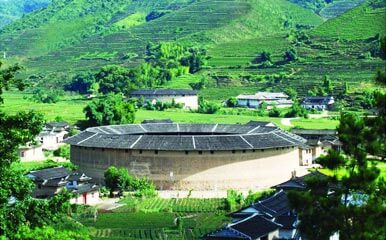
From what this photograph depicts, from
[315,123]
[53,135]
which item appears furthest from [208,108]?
[53,135]

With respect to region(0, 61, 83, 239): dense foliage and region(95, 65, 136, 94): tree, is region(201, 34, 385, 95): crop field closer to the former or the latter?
region(95, 65, 136, 94): tree

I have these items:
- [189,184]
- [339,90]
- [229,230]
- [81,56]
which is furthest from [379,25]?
[229,230]

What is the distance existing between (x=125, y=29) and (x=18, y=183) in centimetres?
14136

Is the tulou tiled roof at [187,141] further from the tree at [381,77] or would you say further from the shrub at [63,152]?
the tree at [381,77]

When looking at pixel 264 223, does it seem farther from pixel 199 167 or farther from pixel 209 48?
pixel 209 48

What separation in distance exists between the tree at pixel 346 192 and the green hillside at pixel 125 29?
99.3 meters

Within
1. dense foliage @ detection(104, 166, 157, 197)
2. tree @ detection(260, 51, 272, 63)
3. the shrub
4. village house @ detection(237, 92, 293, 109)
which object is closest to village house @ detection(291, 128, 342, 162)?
dense foliage @ detection(104, 166, 157, 197)

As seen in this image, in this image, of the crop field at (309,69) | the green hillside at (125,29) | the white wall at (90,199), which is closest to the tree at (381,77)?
the white wall at (90,199)

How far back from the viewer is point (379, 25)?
105 meters

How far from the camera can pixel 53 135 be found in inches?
2489

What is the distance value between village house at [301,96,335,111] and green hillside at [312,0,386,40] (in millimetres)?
22077

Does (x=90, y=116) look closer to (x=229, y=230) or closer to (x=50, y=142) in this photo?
(x=50, y=142)

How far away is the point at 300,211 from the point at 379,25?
89.5 metres

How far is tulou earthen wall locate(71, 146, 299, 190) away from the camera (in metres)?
42.6
